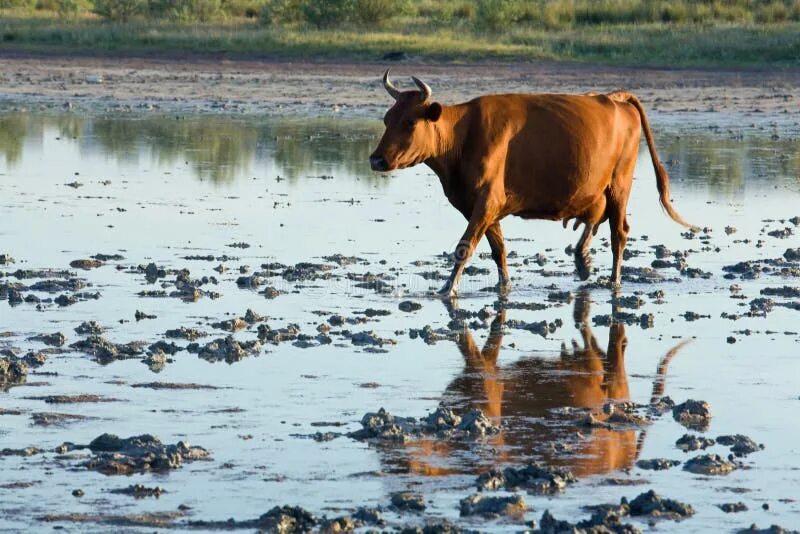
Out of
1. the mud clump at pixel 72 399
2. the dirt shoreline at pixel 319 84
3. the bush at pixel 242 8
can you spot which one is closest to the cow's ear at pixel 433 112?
the mud clump at pixel 72 399

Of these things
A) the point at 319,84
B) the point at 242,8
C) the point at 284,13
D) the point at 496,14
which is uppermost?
the point at 242,8

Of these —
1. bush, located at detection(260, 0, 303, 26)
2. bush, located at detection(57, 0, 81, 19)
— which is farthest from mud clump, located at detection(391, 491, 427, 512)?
bush, located at detection(57, 0, 81, 19)

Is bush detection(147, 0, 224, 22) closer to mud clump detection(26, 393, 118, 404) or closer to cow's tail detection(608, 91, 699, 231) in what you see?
cow's tail detection(608, 91, 699, 231)

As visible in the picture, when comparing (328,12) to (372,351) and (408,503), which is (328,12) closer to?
(372,351)

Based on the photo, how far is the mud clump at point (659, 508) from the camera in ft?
A: 21.9

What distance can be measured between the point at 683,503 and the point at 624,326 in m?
4.13

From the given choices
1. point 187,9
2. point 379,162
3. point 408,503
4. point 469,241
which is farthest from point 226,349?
point 187,9

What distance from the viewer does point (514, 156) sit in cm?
1206

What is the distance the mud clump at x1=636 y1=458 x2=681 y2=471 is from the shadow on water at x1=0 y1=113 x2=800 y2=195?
34.3ft

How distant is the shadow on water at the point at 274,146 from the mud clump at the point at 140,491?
1128cm

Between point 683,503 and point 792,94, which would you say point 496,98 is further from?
point 792,94

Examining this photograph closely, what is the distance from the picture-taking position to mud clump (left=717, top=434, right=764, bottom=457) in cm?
771

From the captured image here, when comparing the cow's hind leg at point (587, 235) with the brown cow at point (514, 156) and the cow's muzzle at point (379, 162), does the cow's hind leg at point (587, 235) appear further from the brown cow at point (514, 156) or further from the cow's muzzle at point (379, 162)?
the cow's muzzle at point (379, 162)

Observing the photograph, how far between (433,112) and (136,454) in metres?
4.82
